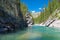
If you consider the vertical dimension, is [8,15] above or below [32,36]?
above

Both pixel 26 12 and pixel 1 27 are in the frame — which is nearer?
pixel 1 27

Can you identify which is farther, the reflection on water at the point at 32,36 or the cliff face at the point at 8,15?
the cliff face at the point at 8,15

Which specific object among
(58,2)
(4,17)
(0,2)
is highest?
(58,2)

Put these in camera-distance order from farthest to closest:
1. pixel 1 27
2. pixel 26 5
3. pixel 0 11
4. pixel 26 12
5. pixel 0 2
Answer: pixel 26 5 < pixel 26 12 < pixel 0 2 < pixel 0 11 < pixel 1 27

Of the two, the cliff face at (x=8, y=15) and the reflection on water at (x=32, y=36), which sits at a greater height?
the cliff face at (x=8, y=15)

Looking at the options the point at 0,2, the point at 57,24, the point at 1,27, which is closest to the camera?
the point at 1,27

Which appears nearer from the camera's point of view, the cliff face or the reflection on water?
the reflection on water

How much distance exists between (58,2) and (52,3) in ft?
52.8

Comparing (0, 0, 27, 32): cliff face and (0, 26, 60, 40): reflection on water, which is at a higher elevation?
(0, 0, 27, 32): cliff face

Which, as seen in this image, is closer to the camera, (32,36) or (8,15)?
(32,36)

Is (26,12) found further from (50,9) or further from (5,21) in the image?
(5,21)

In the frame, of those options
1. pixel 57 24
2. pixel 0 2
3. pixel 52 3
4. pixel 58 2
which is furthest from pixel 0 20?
pixel 52 3

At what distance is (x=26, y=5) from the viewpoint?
141 m

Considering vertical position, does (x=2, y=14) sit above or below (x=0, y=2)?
below
